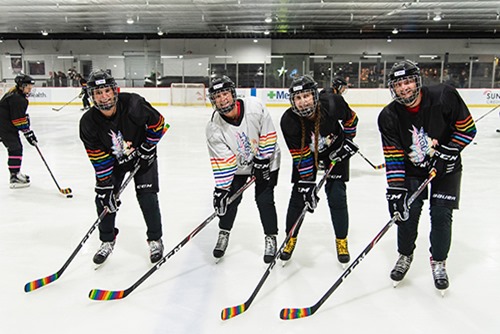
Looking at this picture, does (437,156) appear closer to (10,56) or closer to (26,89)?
(26,89)

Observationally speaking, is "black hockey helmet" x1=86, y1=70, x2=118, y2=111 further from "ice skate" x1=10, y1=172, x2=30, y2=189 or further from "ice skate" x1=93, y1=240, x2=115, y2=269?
"ice skate" x1=10, y1=172, x2=30, y2=189

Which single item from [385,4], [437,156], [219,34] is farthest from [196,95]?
[437,156]

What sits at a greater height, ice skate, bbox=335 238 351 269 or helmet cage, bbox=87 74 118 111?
helmet cage, bbox=87 74 118 111

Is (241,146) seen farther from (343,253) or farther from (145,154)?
(343,253)

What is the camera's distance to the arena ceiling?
1147 centimetres

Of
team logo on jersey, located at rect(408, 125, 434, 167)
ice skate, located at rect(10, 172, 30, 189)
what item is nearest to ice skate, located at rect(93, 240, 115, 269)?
team logo on jersey, located at rect(408, 125, 434, 167)

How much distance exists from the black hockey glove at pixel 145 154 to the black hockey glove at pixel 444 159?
1.39 meters

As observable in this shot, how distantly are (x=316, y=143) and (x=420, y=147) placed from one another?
0.48m

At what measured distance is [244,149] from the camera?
2.26 meters

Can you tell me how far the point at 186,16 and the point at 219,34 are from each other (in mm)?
3668

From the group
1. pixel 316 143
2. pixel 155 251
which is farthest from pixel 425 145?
pixel 155 251

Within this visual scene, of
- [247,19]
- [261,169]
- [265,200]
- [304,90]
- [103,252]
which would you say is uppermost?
[247,19]

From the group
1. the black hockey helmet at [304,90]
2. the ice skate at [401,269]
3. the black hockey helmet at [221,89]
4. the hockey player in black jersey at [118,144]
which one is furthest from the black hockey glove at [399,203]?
the hockey player in black jersey at [118,144]

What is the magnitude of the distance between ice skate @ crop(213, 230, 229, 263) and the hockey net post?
38.6 feet
